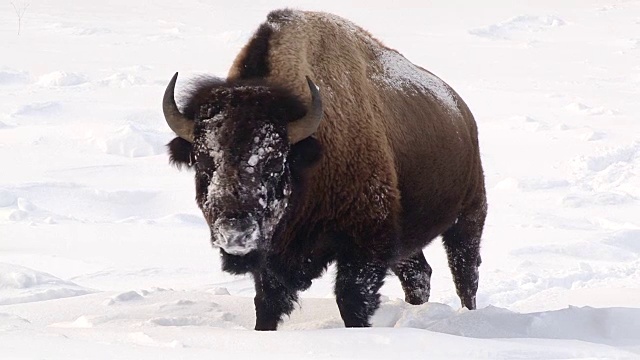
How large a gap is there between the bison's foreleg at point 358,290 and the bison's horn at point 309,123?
0.78 m

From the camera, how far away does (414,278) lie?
20.5 ft

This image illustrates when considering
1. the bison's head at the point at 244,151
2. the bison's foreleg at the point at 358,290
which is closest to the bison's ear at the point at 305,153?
the bison's head at the point at 244,151

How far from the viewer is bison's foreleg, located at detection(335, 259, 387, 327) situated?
448cm

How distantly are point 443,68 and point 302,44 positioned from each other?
67.2 ft

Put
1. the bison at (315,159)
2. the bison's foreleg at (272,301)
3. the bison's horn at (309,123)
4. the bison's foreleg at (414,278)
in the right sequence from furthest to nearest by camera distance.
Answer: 1. the bison's foreleg at (414,278)
2. the bison's foreleg at (272,301)
3. the bison's horn at (309,123)
4. the bison at (315,159)

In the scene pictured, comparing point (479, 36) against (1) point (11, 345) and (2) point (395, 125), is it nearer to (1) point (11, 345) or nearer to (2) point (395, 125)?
(2) point (395, 125)

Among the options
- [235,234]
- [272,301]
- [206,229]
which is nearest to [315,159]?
[235,234]

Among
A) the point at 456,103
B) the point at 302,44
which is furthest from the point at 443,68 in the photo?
the point at 302,44

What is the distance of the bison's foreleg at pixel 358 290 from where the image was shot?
448 cm

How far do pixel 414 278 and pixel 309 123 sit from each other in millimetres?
2436

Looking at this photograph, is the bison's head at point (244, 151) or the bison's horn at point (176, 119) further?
the bison's horn at point (176, 119)

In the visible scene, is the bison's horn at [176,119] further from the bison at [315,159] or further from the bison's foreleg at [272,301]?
the bison's foreleg at [272,301]

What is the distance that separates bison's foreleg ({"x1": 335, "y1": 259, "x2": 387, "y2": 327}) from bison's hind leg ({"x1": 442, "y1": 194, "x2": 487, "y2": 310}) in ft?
5.92

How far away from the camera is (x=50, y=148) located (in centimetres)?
1323
